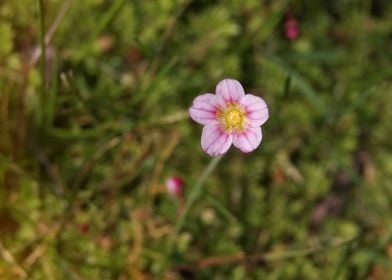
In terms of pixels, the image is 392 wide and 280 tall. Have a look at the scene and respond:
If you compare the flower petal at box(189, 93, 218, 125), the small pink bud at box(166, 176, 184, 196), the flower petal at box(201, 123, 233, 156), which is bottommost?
the flower petal at box(201, 123, 233, 156)

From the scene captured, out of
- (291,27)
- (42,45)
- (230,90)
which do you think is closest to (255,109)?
(230,90)

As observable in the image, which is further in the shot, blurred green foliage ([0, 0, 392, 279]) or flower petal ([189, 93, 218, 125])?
blurred green foliage ([0, 0, 392, 279])

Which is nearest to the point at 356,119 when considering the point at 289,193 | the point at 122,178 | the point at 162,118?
the point at 289,193

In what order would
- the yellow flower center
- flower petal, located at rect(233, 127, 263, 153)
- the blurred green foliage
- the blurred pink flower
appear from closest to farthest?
flower petal, located at rect(233, 127, 263, 153) < the yellow flower center < the blurred green foliage < the blurred pink flower

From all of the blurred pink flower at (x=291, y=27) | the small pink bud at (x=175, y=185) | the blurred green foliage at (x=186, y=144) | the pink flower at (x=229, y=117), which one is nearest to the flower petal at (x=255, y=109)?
the pink flower at (x=229, y=117)

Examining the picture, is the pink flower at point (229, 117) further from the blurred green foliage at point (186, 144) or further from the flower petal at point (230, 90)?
the blurred green foliage at point (186, 144)

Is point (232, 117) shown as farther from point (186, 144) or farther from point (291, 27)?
point (291, 27)

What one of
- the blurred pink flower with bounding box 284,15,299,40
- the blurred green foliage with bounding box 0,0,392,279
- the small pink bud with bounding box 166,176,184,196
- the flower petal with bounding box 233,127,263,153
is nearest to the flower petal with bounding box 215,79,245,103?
the flower petal with bounding box 233,127,263,153

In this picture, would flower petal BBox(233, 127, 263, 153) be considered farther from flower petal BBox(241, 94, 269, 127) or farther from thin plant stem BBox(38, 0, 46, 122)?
thin plant stem BBox(38, 0, 46, 122)
